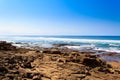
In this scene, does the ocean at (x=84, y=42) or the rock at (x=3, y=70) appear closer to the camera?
the rock at (x=3, y=70)

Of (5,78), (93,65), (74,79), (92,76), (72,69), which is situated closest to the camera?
(5,78)

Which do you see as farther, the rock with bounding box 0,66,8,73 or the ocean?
the ocean

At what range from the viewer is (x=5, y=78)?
4.74 metres

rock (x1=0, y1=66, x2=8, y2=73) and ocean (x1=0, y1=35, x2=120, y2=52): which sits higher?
rock (x1=0, y1=66, x2=8, y2=73)

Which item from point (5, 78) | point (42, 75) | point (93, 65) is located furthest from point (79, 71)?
point (5, 78)

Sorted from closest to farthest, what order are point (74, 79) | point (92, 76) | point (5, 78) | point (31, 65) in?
point (5, 78), point (74, 79), point (92, 76), point (31, 65)

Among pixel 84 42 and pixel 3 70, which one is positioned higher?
pixel 3 70

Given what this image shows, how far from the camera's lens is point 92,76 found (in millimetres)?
5703

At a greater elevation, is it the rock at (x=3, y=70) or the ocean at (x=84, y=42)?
the rock at (x=3, y=70)

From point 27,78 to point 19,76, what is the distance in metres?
0.23

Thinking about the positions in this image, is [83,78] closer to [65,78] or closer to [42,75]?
[65,78]

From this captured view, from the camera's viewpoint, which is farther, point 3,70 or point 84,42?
point 84,42

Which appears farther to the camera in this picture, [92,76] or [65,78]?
[92,76]

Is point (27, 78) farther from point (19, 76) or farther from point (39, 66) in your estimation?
point (39, 66)
